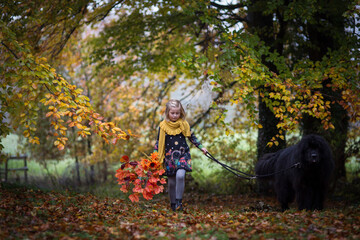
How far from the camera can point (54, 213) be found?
514 cm

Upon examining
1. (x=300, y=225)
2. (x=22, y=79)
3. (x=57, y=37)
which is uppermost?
(x=57, y=37)

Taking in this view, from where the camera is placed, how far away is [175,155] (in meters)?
6.01

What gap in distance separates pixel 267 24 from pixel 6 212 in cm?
772

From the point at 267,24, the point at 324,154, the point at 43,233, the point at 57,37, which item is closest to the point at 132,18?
the point at 57,37

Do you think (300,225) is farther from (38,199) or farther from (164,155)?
(38,199)

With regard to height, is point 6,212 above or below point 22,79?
below

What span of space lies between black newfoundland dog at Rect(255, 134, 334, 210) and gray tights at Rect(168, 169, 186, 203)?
6.38 ft

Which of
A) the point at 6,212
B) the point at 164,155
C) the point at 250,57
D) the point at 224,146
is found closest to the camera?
the point at 6,212

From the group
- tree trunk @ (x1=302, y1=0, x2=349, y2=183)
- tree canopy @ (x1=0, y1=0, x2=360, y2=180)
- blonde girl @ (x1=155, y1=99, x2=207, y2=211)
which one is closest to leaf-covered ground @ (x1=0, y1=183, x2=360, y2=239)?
blonde girl @ (x1=155, y1=99, x2=207, y2=211)

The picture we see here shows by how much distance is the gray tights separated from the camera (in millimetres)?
5840

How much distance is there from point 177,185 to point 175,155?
49 centimetres

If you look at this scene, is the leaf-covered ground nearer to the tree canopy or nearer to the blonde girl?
the blonde girl

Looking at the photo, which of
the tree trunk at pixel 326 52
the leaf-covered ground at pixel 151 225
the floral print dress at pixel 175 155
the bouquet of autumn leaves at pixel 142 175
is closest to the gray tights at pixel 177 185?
the floral print dress at pixel 175 155

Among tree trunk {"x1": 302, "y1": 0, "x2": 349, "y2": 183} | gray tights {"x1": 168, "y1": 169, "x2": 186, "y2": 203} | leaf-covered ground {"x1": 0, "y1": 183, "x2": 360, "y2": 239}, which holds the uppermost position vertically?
tree trunk {"x1": 302, "y1": 0, "x2": 349, "y2": 183}
